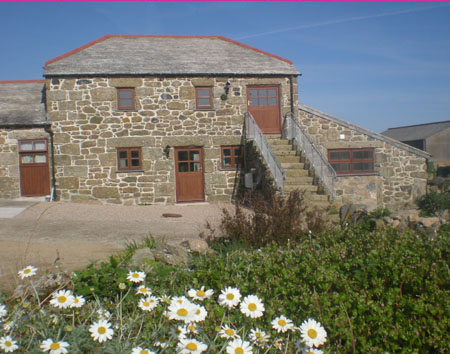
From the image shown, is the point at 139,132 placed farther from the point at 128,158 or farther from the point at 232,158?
the point at 232,158

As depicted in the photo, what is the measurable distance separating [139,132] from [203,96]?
2.69 metres

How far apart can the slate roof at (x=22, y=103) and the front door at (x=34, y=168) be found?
0.80 meters

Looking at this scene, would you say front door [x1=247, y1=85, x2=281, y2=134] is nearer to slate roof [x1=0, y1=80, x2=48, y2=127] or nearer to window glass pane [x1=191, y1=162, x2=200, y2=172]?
window glass pane [x1=191, y1=162, x2=200, y2=172]

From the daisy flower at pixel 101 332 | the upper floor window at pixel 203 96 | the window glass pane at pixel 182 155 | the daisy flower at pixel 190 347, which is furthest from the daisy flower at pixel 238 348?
the upper floor window at pixel 203 96

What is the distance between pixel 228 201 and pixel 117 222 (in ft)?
18.6

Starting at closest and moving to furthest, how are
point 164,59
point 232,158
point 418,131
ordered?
point 232,158
point 164,59
point 418,131

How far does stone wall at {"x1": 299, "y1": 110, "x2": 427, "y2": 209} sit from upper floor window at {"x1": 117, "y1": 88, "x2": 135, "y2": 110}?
734cm

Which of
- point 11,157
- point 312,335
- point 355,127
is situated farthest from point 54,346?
point 355,127

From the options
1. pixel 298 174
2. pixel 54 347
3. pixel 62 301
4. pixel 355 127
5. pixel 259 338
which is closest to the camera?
pixel 54 347

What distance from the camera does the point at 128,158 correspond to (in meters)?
14.5

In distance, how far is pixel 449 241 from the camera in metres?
4.64

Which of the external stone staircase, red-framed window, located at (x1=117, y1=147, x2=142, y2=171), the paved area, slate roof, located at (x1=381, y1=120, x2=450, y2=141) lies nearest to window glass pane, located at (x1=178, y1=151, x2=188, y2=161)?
red-framed window, located at (x1=117, y1=147, x2=142, y2=171)

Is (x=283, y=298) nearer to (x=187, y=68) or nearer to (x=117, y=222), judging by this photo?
(x=117, y=222)

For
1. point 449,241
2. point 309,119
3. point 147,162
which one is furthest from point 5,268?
point 309,119
